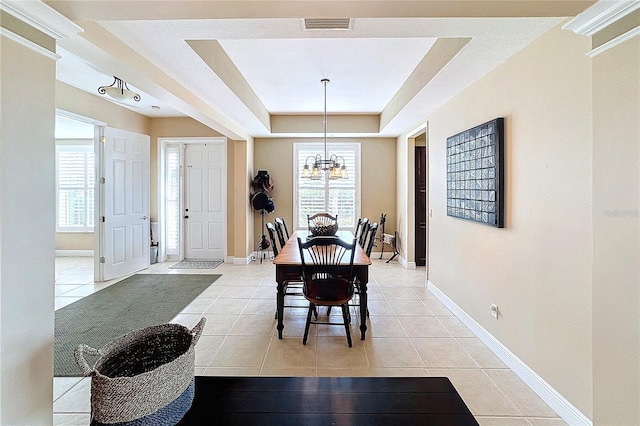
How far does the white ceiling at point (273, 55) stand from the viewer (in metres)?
1.55

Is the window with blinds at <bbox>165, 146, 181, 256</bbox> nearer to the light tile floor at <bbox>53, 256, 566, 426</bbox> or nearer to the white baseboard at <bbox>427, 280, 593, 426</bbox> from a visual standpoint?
the light tile floor at <bbox>53, 256, 566, 426</bbox>

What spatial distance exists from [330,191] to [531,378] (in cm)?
479

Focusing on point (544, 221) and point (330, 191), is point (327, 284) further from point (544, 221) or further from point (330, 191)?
point (330, 191)

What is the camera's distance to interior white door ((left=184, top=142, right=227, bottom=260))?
6289mm

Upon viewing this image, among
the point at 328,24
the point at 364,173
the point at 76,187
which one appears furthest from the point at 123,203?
the point at 328,24

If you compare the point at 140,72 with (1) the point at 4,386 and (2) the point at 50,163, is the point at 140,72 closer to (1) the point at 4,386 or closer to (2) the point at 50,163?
(2) the point at 50,163

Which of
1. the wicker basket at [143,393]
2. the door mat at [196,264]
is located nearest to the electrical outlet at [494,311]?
the wicker basket at [143,393]

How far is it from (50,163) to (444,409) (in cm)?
204

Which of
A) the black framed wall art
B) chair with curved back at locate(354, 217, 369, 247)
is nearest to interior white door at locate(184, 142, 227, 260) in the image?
chair with curved back at locate(354, 217, 369, 247)

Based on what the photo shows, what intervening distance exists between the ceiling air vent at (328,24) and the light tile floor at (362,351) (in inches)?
97.0

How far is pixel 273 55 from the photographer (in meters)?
3.24

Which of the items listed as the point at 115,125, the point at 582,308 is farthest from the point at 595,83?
the point at 115,125

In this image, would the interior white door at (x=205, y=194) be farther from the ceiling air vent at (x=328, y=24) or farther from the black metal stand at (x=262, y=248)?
the ceiling air vent at (x=328, y=24)

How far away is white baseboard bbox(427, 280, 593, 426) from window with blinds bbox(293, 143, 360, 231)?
3.44 m
